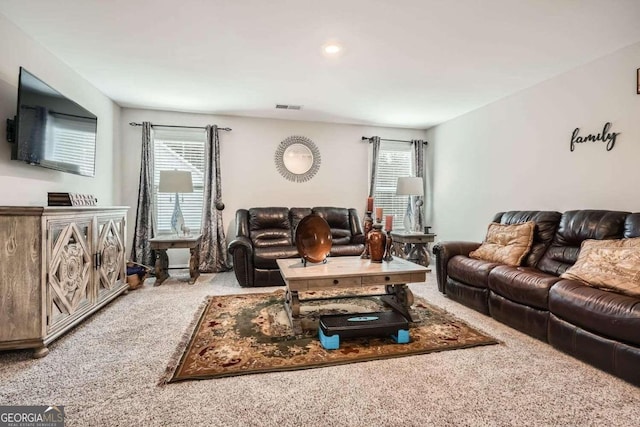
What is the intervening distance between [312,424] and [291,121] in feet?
14.4

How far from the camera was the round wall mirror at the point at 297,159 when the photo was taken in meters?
5.02

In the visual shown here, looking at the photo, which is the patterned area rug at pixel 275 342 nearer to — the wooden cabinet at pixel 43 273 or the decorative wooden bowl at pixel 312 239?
the decorative wooden bowl at pixel 312 239

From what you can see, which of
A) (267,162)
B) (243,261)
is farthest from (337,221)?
(243,261)

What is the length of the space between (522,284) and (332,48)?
2523 mm

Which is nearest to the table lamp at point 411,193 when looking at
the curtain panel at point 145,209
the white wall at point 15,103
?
the curtain panel at point 145,209

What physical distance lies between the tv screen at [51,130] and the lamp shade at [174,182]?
2.78ft

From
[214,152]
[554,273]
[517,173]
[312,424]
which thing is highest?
[214,152]

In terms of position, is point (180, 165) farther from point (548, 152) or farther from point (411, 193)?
point (548, 152)

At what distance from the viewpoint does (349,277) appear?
238 centimetres

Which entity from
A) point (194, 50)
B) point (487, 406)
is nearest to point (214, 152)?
point (194, 50)

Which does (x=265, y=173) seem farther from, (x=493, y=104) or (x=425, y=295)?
(x=493, y=104)

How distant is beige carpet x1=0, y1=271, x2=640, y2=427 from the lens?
1.47 meters

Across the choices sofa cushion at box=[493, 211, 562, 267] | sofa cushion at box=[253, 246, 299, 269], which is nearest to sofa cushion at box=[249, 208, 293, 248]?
sofa cushion at box=[253, 246, 299, 269]

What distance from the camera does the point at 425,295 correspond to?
3.46m
